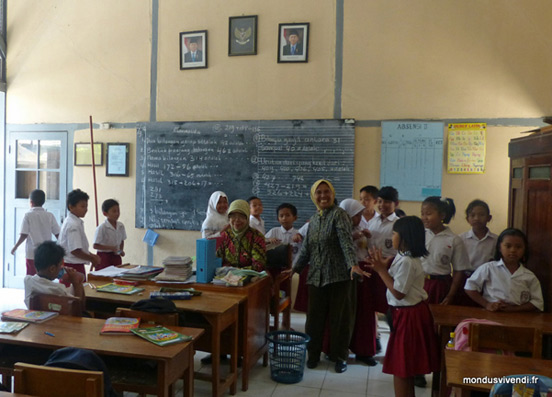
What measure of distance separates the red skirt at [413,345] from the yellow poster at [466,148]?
2.37m

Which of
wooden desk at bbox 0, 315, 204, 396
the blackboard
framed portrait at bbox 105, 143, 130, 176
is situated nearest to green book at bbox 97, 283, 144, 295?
wooden desk at bbox 0, 315, 204, 396

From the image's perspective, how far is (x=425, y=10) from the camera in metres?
4.62

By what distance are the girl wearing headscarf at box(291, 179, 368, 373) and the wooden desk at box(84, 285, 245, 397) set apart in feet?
2.39

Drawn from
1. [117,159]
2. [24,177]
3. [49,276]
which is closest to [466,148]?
[49,276]

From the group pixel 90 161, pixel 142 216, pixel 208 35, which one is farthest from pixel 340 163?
pixel 90 161

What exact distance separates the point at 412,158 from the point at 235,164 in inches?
76.2

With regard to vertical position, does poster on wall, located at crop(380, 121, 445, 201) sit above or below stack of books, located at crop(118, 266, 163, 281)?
above

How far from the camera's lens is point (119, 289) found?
9.72 feet

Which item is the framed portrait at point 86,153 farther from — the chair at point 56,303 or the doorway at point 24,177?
the chair at point 56,303

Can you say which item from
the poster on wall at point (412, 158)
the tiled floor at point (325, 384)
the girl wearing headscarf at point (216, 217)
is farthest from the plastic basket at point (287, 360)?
the poster on wall at point (412, 158)

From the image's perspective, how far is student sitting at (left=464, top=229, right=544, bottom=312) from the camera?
263 cm

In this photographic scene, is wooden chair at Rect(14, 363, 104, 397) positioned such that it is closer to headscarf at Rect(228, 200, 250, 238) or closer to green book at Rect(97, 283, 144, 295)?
green book at Rect(97, 283, 144, 295)

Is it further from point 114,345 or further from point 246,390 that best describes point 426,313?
point 114,345

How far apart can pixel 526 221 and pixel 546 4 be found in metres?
2.71
